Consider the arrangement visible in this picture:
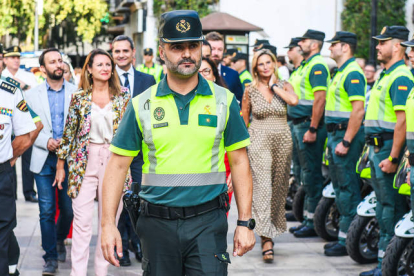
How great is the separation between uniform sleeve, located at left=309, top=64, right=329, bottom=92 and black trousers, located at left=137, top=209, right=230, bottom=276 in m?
4.93

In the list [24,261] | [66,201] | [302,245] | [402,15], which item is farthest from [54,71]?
[402,15]

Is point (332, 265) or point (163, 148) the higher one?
point (163, 148)

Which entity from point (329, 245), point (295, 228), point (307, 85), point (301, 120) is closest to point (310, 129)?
point (301, 120)

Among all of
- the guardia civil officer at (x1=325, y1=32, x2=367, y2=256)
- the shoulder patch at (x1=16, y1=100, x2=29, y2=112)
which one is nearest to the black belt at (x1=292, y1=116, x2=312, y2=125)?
the guardia civil officer at (x1=325, y1=32, x2=367, y2=256)

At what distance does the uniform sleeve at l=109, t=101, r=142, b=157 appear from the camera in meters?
3.99

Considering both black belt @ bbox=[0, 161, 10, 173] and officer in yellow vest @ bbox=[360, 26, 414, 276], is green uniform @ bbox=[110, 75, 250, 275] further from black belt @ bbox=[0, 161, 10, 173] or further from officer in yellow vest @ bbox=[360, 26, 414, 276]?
officer in yellow vest @ bbox=[360, 26, 414, 276]

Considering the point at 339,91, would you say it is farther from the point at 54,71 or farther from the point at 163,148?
the point at 163,148

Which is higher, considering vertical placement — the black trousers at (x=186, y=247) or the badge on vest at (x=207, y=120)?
the badge on vest at (x=207, y=120)

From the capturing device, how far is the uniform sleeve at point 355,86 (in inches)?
303

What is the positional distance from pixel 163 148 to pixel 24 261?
4042 mm

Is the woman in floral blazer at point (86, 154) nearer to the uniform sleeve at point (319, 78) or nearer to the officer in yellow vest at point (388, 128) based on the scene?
the officer in yellow vest at point (388, 128)

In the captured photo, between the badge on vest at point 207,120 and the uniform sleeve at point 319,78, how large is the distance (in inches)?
191

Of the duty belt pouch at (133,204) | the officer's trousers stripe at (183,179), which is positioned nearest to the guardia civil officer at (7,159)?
the duty belt pouch at (133,204)

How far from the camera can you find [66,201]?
282 inches
